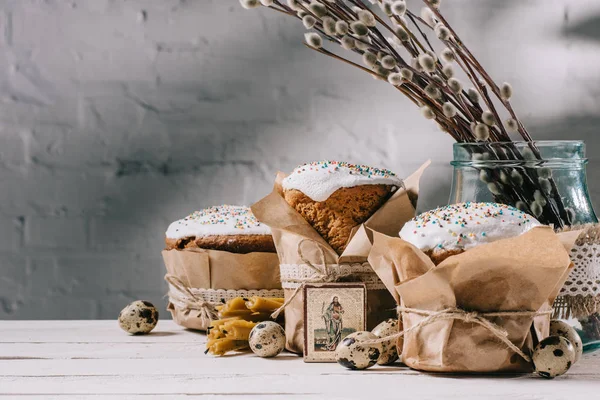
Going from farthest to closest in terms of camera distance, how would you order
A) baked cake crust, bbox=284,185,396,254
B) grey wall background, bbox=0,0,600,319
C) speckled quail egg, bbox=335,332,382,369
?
grey wall background, bbox=0,0,600,319 < baked cake crust, bbox=284,185,396,254 < speckled quail egg, bbox=335,332,382,369

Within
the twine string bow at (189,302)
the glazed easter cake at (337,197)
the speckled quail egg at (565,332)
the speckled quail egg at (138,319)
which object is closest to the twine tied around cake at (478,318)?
the speckled quail egg at (565,332)

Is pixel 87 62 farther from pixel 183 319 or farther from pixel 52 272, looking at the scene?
pixel 183 319

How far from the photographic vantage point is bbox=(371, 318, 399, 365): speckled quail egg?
1164 mm

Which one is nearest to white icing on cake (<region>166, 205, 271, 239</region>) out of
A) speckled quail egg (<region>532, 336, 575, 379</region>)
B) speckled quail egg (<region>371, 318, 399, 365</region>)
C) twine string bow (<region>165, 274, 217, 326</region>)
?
twine string bow (<region>165, 274, 217, 326</region>)

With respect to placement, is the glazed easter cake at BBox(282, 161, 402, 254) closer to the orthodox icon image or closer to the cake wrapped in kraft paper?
the orthodox icon image

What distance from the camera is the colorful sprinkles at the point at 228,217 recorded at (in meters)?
1.49

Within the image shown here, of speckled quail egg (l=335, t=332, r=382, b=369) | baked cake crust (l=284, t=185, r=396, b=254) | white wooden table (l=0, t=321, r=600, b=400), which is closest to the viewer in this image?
white wooden table (l=0, t=321, r=600, b=400)

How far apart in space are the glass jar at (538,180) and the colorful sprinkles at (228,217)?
441 millimetres

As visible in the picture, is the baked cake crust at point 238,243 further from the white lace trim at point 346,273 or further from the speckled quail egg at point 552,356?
the speckled quail egg at point 552,356

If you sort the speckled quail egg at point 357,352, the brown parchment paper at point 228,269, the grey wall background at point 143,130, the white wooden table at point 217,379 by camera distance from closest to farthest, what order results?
the white wooden table at point 217,379 → the speckled quail egg at point 357,352 → the brown parchment paper at point 228,269 → the grey wall background at point 143,130

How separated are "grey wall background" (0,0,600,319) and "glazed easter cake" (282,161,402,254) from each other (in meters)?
0.77

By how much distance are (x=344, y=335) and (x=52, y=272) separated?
1177 mm

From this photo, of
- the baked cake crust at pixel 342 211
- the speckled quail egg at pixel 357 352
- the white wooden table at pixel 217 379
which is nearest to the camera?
the white wooden table at pixel 217 379

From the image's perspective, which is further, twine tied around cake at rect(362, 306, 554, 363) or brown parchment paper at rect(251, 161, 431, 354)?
brown parchment paper at rect(251, 161, 431, 354)
